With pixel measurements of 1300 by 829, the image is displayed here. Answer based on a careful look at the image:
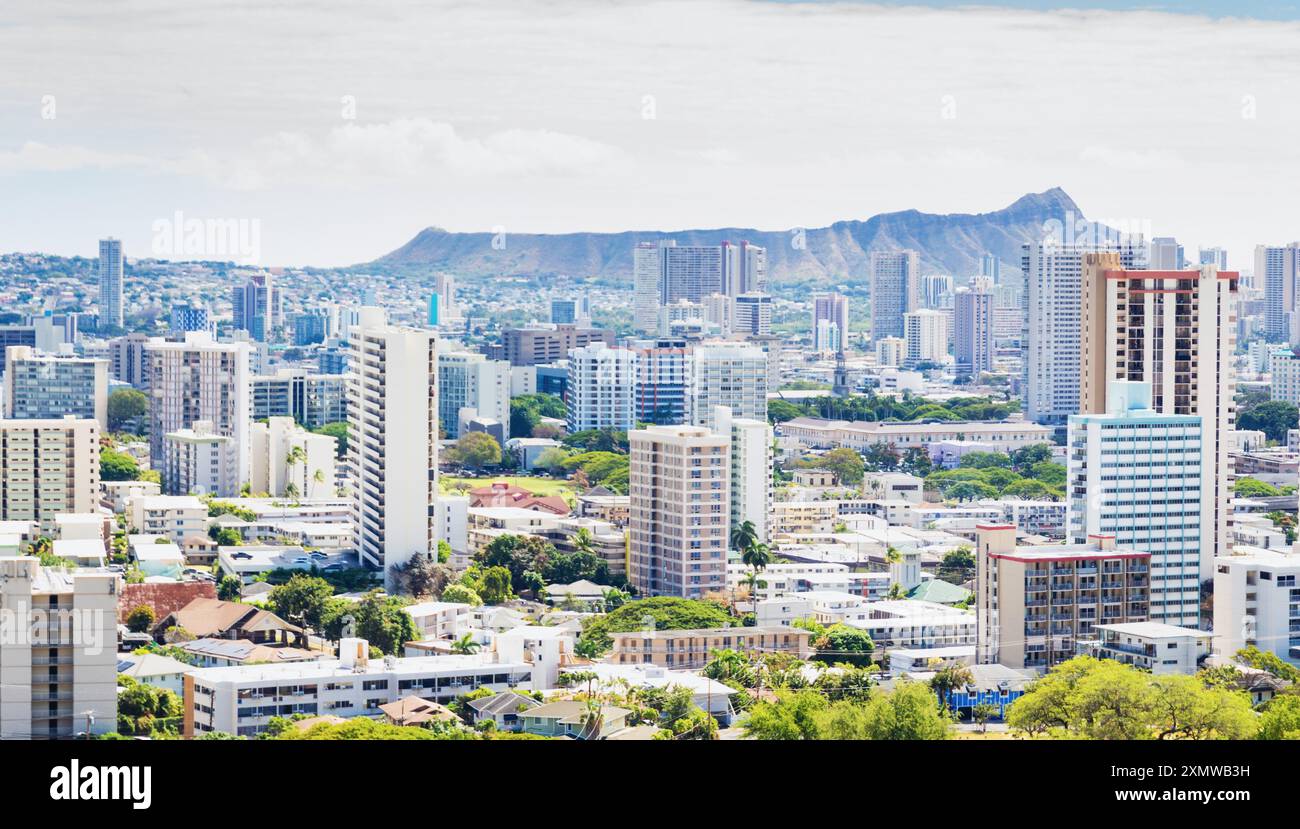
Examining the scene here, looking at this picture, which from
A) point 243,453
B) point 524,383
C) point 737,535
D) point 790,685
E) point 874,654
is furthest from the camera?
point 524,383

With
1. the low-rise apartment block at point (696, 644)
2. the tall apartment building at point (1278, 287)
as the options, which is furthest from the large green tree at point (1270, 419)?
the low-rise apartment block at point (696, 644)

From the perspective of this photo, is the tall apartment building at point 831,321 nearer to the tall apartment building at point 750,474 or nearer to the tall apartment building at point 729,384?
the tall apartment building at point 729,384

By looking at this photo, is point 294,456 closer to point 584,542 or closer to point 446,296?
point 584,542

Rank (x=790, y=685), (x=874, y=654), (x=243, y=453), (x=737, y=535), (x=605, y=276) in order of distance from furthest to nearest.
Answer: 1. (x=605, y=276)
2. (x=243, y=453)
3. (x=737, y=535)
4. (x=874, y=654)
5. (x=790, y=685)

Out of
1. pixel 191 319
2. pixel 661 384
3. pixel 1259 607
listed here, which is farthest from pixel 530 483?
pixel 1259 607
